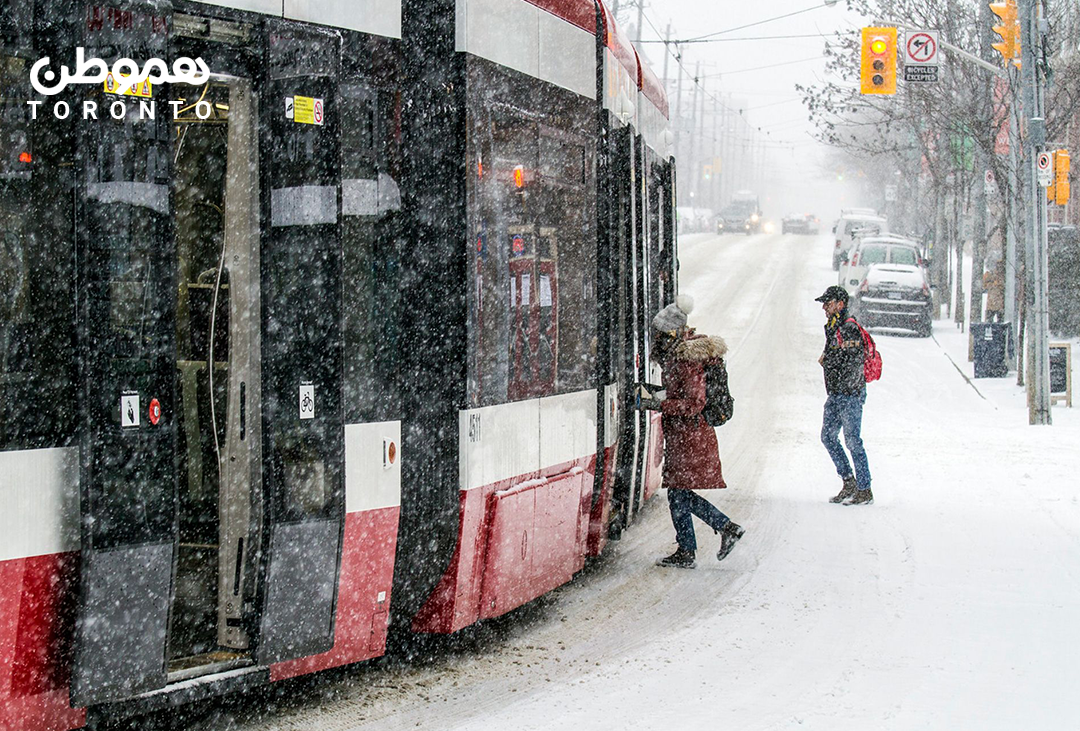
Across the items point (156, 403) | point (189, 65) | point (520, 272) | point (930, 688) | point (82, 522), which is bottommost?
point (930, 688)

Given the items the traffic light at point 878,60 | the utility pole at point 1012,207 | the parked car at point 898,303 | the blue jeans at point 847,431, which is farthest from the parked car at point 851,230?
the blue jeans at point 847,431

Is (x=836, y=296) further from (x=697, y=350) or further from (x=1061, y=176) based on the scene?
(x=1061, y=176)

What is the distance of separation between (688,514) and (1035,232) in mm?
9796

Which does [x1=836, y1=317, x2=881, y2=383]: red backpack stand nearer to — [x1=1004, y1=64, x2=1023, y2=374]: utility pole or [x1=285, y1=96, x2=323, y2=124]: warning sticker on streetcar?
[x1=285, y1=96, x2=323, y2=124]: warning sticker on streetcar

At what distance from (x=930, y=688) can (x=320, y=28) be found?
156 inches

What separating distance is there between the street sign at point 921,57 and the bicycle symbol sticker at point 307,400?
16.4 m

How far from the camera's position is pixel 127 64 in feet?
14.9

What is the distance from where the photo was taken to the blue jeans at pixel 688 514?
8625 mm

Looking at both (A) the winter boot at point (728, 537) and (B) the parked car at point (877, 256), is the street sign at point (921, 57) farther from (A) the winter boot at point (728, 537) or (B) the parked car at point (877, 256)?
(A) the winter boot at point (728, 537)

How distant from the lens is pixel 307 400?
17.2ft

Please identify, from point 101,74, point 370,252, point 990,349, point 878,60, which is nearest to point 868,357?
point 370,252

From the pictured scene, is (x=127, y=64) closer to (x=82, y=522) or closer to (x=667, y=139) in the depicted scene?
(x=82, y=522)

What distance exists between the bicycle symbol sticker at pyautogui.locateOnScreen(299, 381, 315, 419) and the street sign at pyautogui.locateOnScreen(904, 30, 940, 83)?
644 inches

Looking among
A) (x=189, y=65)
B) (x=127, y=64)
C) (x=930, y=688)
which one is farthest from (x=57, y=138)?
(x=930, y=688)
